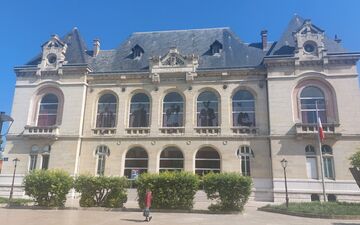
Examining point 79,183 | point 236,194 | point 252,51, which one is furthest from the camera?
point 252,51

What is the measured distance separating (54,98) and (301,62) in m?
26.1

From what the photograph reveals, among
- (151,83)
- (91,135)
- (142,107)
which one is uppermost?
(151,83)

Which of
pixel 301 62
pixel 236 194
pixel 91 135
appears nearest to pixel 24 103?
pixel 91 135

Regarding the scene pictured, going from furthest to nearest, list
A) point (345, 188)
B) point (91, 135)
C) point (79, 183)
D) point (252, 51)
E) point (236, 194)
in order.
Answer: point (252, 51), point (91, 135), point (345, 188), point (79, 183), point (236, 194)

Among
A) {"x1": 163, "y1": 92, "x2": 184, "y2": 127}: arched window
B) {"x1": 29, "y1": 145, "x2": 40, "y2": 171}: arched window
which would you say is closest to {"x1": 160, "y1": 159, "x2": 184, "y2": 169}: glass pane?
{"x1": 163, "y1": 92, "x2": 184, "y2": 127}: arched window

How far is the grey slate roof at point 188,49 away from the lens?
34.0 metres

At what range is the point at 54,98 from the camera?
35000 millimetres

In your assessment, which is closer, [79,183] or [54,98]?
[79,183]

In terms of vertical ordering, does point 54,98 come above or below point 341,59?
below

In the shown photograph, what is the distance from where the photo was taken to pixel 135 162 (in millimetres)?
32469

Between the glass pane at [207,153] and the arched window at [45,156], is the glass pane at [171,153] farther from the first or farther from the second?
the arched window at [45,156]

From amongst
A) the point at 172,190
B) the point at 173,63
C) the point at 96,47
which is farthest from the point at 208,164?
the point at 96,47

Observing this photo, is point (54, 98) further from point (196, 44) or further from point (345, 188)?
point (345, 188)

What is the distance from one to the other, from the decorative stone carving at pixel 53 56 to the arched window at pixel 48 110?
9.46 feet
